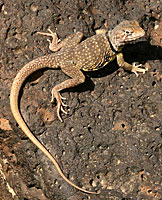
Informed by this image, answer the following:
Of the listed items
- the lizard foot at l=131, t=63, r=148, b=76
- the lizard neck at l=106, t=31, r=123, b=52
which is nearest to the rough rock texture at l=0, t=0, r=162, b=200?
the lizard foot at l=131, t=63, r=148, b=76

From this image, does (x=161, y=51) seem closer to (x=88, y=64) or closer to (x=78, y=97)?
(x=88, y=64)

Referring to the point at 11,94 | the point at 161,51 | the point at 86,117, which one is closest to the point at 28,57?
the point at 11,94

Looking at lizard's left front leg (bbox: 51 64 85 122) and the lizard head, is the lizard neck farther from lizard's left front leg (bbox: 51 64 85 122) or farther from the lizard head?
lizard's left front leg (bbox: 51 64 85 122)

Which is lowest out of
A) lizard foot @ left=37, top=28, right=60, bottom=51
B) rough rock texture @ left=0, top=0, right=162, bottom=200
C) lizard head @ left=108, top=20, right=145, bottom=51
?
rough rock texture @ left=0, top=0, right=162, bottom=200

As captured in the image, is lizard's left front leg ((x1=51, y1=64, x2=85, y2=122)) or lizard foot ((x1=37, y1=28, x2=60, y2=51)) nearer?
lizard's left front leg ((x1=51, y1=64, x2=85, y2=122))

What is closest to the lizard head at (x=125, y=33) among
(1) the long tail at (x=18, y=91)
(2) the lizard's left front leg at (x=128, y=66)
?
(2) the lizard's left front leg at (x=128, y=66)

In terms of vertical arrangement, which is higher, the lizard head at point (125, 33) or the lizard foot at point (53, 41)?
the lizard foot at point (53, 41)

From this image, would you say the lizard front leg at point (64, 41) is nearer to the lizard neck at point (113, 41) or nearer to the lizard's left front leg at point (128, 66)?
the lizard neck at point (113, 41)
